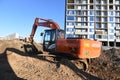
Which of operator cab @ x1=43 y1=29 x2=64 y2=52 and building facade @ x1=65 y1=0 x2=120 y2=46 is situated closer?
operator cab @ x1=43 y1=29 x2=64 y2=52

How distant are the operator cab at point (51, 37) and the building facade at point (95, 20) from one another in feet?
223

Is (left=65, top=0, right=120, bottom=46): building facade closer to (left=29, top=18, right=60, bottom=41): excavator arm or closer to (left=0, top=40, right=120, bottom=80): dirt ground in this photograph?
(left=29, top=18, right=60, bottom=41): excavator arm

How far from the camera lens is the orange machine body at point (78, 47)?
16.3m

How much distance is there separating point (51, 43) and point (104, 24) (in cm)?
7399

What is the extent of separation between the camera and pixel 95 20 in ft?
299

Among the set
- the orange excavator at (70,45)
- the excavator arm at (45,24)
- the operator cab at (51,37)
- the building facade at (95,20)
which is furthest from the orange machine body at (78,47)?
the building facade at (95,20)

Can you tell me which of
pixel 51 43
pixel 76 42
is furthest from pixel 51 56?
pixel 76 42

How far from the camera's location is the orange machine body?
53.6 feet

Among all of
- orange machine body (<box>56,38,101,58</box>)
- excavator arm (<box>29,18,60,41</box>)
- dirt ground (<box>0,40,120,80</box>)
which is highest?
excavator arm (<box>29,18,60,41</box>)

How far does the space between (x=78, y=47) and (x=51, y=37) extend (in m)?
3.29

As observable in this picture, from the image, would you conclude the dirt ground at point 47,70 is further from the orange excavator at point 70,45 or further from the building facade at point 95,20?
the building facade at point 95,20

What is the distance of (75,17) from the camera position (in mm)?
90500

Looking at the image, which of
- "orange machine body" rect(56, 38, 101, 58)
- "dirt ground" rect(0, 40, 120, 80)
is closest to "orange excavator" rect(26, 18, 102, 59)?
"orange machine body" rect(56, 38, 101, 58)

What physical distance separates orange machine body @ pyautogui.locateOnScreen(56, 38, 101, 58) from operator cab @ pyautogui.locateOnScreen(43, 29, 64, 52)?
0.91m
